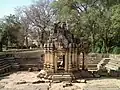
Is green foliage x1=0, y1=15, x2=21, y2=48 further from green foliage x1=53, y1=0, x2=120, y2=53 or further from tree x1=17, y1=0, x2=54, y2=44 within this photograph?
green foliage x1=53, y1=0, x2=120, y2=53

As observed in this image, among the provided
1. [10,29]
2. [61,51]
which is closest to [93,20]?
[61,51]

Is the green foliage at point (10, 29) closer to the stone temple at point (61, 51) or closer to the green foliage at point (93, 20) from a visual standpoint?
the green foliage at point (93, 20)

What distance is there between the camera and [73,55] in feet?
55.7

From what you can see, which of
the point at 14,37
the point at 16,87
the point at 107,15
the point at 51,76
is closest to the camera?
the point at 16,87

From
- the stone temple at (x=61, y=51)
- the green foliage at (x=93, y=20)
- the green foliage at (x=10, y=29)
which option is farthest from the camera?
the green foliage at (x=10, y=29)

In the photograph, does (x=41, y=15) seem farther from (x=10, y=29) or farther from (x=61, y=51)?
(x=61, y=51)

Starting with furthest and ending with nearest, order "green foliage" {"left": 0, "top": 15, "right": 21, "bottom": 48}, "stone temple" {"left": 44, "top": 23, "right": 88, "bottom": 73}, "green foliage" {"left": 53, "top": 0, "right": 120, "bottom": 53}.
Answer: "green foliage" {"left": 0, "top": 15, "right": 21, "bottom": 48} → "green foliage" {"left": 53, "top": 0, "right": 120, "bottom": 53} → "stone temple" {"left": 44, "top": 23, "right": 88, "bottom": 73}

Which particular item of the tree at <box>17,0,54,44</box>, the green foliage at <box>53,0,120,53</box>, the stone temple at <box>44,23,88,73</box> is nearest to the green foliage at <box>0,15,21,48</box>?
the tree at <box>17,0,54,44</box>

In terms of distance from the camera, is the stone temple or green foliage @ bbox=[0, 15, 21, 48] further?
green foliage @ bbox=[0, 15, 21, 48]

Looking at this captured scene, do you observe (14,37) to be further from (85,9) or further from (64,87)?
(64,87)

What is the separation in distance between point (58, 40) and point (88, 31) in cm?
1648

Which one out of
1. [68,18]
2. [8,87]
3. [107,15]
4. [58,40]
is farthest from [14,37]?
[8,87]

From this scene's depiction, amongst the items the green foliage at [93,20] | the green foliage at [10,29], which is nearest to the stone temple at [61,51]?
the green foliage at [93,20]

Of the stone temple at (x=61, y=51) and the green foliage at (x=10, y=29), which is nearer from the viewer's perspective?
the stone temple at (x=61, y=51)
